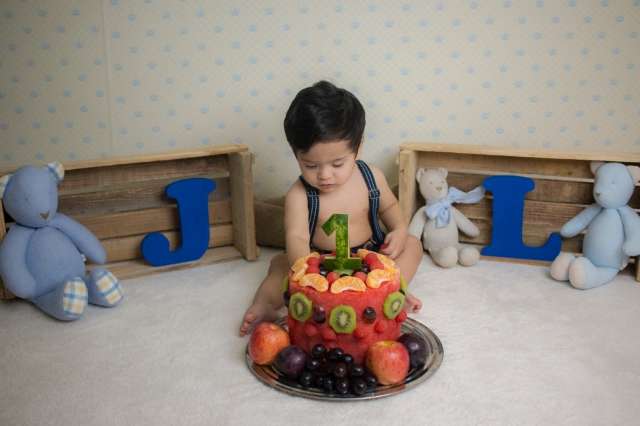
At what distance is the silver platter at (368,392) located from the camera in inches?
48.9

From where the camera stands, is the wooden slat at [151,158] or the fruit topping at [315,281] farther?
the wooden slat at [151,158]

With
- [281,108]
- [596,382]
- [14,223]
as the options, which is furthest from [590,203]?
[14,223]

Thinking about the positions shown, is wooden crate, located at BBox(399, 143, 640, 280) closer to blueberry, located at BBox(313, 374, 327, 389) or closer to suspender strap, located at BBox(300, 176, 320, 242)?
suspender strap, located at BBox(300, 176, 320, 242)

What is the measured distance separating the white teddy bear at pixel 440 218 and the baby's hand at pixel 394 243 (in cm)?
22

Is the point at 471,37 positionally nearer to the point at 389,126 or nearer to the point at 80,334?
the point at 389,126

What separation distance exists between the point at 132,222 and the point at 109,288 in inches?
12.4

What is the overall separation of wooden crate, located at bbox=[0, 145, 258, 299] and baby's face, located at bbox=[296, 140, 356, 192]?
1.28 ft

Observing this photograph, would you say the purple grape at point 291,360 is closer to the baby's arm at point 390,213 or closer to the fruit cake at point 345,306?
the fruit cake at point 345,306

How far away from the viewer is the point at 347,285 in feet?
4.15

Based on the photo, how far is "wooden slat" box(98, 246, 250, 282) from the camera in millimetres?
1871

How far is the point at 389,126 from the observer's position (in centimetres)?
213

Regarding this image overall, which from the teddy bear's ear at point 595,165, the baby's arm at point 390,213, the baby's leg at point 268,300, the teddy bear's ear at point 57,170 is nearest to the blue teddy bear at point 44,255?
the teddy bear's ear at point 57,170

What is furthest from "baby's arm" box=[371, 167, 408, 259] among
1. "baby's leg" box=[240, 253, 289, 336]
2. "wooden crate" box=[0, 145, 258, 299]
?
"wooden crate" box=[0, 145, 258, 299]

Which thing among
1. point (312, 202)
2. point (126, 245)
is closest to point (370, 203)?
point (312, 202)
